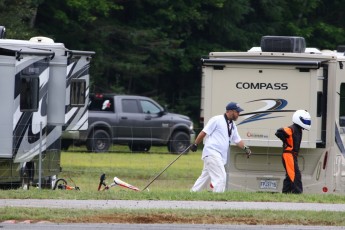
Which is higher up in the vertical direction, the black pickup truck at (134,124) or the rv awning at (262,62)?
the rv awning at (262,62)

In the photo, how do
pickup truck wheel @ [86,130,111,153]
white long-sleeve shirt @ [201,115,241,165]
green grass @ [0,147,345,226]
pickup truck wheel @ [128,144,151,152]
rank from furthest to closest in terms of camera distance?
pickup truck wheel @ [128,144,151,152] → pickup truck wheel @ [86,130,111,153] → white long-sleeve shirt @ [201,115,241,165] → green grass @ [0,147,345,226]

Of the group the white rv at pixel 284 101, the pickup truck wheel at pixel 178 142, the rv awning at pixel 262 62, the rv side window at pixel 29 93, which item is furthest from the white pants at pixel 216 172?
the pickup truck wheel at pixel 178 142

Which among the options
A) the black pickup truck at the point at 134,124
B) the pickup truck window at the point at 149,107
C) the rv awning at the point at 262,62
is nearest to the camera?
the rv awning at the point at 262,62

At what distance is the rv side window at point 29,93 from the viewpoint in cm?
1981

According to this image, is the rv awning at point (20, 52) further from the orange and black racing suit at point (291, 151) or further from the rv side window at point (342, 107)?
the rv side window at point (342, 107)

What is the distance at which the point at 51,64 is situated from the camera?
20.8 m

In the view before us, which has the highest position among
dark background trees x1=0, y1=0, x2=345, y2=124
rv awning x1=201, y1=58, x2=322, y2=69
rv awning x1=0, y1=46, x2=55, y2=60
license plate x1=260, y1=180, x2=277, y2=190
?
dark background trees x1=0, y1=0, x2=345, y2=124

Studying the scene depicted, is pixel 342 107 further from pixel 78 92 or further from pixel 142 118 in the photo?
pixel 142 118

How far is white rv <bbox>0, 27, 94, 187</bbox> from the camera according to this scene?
1936cm

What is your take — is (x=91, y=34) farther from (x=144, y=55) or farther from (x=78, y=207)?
(x=78, y=207)

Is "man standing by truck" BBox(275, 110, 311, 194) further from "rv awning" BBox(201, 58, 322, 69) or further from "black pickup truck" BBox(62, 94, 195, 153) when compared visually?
"black pickup truck" BBox(62, 94, 195, 153)

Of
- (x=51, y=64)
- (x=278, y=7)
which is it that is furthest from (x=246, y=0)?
(x=51, y=64)

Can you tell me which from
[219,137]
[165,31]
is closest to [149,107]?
[165,31]

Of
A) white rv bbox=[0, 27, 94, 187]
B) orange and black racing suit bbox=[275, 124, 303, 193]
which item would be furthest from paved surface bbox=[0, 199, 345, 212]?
white rv bbox=[0, 27, 94, 187]
